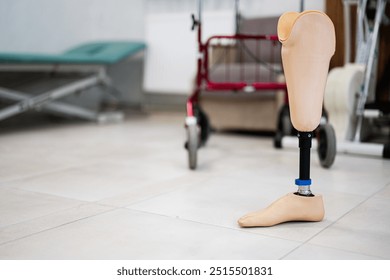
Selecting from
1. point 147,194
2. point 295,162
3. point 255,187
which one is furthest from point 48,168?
point 295,162

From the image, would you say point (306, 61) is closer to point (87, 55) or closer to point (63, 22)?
point (87, 55)

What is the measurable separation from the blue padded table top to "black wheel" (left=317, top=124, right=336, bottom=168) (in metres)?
1.86

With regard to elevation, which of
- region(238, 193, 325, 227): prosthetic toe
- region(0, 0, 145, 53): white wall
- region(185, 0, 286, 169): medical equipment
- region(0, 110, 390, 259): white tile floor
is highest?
region(0, 0, 145, 53): white wall

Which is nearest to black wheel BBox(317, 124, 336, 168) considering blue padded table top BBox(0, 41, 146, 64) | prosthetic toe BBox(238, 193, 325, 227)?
prosthetic toe BBox(238, 193, 325, 227)

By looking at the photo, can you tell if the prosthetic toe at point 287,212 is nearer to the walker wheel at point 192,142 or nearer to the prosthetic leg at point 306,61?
the prosthetic leg at point 306,61

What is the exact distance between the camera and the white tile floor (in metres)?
1.23

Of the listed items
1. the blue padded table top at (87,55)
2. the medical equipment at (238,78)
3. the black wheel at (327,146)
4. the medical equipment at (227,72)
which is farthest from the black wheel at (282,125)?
the blue padded table top at (87,55)

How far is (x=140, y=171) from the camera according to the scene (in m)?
2.18

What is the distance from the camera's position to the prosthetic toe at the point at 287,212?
138 cm

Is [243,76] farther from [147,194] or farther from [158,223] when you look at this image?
[158,223]

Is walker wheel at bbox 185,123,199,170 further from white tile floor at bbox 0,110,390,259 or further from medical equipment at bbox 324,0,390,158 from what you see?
medical equipment at bbox 324,0,390,158

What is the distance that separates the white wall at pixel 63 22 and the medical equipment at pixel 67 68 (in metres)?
0.26

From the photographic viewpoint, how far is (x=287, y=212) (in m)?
1.39
